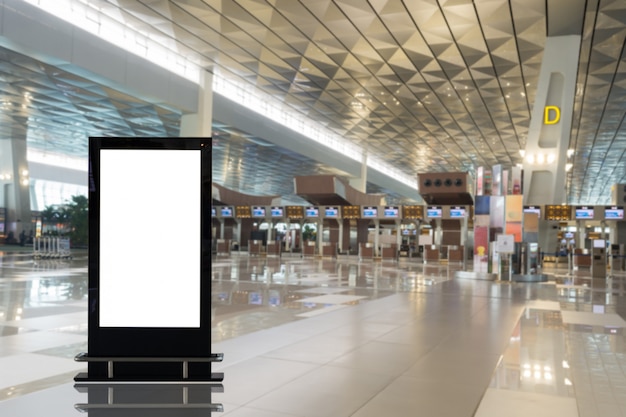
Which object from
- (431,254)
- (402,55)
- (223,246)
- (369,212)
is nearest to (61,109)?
(223,246)

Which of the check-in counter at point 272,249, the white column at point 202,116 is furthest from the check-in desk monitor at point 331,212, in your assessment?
the white column at point 202,116

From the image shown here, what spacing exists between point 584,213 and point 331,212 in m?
13.7

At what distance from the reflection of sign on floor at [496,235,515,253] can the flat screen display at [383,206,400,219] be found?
16303 millimetres

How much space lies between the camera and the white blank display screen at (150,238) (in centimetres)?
321

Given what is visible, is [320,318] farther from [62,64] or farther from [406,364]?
[62,64]

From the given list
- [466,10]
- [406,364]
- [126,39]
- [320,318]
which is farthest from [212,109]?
[406,364]

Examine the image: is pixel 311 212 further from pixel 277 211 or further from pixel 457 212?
pixel 457 212

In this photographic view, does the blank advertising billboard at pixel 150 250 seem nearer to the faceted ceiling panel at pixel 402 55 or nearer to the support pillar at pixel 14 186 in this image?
the faceted ceiling panel at pixel 402 55

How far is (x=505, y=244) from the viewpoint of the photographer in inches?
599

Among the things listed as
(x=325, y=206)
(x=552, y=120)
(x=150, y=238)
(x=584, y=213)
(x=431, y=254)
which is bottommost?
(x=431, y=254)

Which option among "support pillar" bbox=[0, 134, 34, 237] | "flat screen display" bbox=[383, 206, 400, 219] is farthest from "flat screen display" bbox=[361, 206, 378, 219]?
"support pillar" bbox=[0, 134, 34, 237]

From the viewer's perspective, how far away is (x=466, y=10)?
1620 centimetres

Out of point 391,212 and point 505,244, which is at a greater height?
point 391,212

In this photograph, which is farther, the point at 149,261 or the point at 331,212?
the point at 331,212
